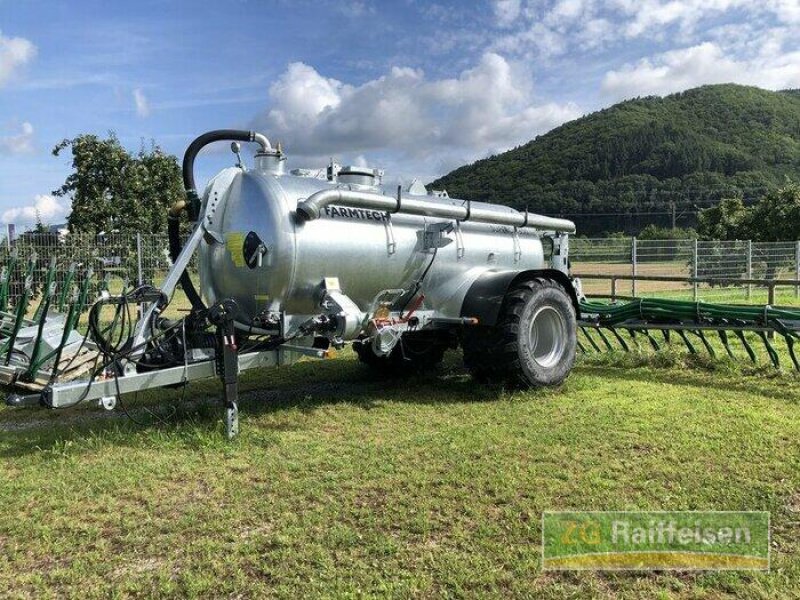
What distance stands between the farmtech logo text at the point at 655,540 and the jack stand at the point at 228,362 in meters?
2.52

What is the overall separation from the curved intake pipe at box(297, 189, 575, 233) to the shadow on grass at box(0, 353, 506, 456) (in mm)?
1743

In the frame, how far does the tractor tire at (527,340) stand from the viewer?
20.3 ft

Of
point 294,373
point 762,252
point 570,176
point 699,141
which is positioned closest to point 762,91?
point 699,141

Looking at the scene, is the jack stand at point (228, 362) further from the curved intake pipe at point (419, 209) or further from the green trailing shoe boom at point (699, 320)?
the green trailing shoe boom at point (699, 320)

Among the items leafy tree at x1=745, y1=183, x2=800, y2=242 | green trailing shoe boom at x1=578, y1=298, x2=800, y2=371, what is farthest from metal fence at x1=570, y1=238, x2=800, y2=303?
green trailing shoe boom at x1=578, y1=298, x2=800, y2=371

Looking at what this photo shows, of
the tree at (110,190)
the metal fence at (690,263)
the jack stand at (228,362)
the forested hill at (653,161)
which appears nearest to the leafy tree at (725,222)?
the metal fence at (690,263)

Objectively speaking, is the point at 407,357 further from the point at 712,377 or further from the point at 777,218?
the point at 777,218

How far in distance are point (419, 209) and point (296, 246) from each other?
137 cm

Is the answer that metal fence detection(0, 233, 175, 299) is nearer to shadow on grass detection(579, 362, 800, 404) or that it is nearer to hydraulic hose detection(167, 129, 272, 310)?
hydraulic hose detection(167, 129, 272, 310)

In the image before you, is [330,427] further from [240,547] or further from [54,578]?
[54,578]

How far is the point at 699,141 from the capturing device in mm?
78375

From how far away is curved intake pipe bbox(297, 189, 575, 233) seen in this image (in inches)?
202

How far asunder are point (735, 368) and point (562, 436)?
327 centimetres

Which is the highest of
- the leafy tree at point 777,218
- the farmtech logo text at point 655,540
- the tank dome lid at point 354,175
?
the leafy tree at point 777,218
